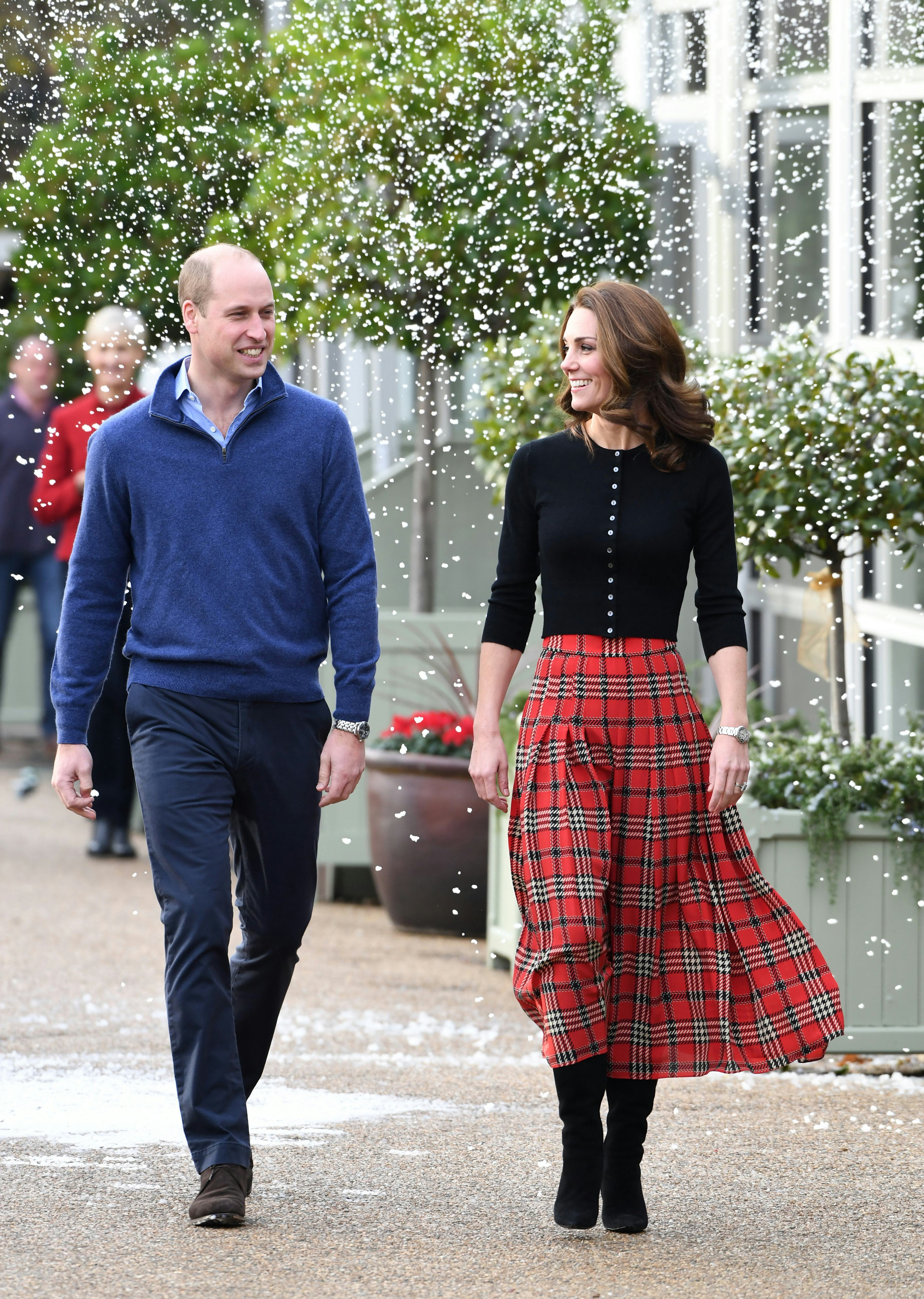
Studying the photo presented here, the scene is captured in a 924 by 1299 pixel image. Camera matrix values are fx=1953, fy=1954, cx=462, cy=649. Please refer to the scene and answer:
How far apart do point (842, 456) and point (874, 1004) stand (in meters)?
1.28

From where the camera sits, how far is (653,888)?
3039 mm

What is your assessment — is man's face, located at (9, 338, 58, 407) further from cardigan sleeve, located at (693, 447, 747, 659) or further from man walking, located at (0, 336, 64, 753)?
cardigan sleeve, located at (693, 447, 747, 659)

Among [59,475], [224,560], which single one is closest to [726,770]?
[224,560]

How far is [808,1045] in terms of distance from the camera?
302 cm

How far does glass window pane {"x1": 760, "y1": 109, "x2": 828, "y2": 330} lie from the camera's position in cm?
653

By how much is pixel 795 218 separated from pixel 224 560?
409 centimetres

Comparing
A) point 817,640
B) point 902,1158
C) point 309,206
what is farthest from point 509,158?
point 902,1158

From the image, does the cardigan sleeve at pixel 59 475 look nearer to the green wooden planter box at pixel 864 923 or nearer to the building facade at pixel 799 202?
the building facade at pixel 799 202

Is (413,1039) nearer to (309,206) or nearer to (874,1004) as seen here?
(874,1004)

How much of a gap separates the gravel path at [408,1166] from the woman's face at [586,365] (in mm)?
1314

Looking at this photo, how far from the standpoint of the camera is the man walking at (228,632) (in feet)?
10.1

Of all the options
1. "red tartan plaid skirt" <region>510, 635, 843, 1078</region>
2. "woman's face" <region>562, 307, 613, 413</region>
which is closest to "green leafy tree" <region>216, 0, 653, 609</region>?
"woman's face" <region>562, 307, 613, 413</region>

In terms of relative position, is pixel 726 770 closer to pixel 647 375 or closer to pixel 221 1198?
pixel 647 375

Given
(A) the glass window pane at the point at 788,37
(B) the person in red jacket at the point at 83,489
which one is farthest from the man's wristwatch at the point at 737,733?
(A) the glass window pane at the point at 788,37
